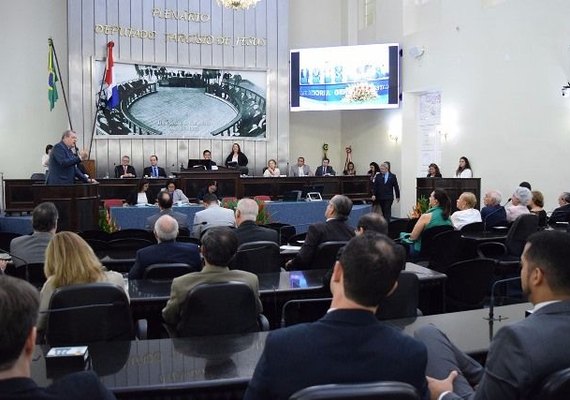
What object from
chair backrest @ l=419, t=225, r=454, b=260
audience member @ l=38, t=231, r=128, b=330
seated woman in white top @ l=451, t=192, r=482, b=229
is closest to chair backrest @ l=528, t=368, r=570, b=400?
audience member @ l=38, t=231, r=128, b=330

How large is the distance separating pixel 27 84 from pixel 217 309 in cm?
1234

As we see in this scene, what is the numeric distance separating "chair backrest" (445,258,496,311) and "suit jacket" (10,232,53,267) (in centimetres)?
295

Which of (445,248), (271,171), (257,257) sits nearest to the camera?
(257,257)

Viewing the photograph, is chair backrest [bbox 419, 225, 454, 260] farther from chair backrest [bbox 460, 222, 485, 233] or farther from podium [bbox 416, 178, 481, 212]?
podium [bbox 416, 178, 481, 212]

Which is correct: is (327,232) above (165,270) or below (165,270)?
above

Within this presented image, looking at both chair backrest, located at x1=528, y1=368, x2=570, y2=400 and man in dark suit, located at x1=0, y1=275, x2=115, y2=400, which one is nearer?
man in dark suit, located at x1=0, y1=275, x2=115, y2=400

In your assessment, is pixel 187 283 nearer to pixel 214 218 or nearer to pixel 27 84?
pixel 214 218

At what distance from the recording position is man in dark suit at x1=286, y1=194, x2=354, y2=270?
495cm

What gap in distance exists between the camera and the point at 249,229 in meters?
5.20

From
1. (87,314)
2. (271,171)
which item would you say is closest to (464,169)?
(271,171)

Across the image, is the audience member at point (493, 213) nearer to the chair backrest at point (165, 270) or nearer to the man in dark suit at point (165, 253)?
the man in dark suit at point (165, 253)

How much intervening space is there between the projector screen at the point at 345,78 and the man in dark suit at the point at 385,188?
6.04 ft

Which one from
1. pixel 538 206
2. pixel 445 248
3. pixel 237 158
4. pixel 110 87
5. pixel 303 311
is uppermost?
pixel 110 87

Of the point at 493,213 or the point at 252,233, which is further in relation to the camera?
the point at 493,213
